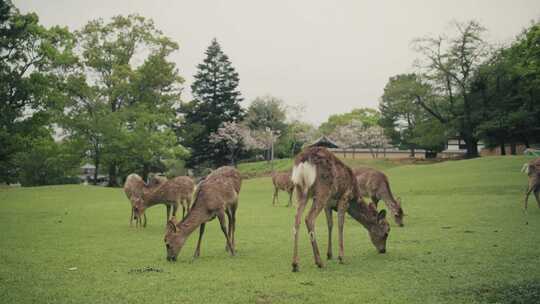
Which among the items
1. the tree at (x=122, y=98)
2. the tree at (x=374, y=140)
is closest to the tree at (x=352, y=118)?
the tree at (x=374, y=140)

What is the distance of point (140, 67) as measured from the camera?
46.0m

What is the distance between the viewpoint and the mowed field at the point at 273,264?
19.7 feet

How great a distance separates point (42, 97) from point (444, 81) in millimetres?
48073

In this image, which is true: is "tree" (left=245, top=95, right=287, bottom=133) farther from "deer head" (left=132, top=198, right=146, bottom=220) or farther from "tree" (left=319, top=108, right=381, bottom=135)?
"deer head" (left=132, top=198, right=146, bottom=220)

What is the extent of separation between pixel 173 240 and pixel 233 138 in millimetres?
56167

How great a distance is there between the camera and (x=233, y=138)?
2547 inches

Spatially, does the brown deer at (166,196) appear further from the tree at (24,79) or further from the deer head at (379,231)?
the tree at (24,79)

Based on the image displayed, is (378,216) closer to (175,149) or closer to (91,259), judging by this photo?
(91,259)

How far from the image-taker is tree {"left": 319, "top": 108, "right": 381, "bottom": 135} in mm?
103750

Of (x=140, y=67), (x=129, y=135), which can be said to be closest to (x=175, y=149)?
(x=129, y=135)

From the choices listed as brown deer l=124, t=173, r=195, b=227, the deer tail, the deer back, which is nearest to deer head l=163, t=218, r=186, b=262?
the deer back

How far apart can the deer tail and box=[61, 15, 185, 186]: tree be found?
3689 centimetres

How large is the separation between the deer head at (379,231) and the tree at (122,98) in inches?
1444

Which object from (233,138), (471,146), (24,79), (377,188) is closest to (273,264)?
(377,188)
